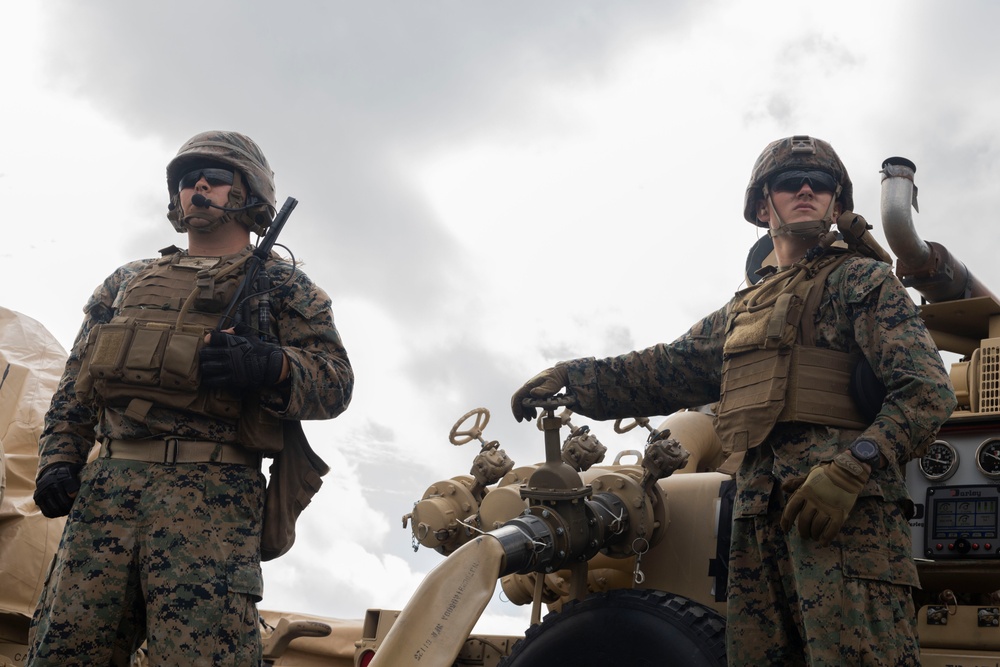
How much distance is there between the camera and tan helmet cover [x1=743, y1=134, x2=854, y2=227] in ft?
12.6

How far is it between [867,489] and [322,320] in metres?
1.84

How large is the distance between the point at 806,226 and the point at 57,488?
2610 mm

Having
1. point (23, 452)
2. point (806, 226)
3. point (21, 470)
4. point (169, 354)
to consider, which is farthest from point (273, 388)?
point (23, 452)

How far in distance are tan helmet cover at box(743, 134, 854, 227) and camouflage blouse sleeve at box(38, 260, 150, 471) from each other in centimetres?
224

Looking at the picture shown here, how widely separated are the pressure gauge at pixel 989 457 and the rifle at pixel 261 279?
112 inches

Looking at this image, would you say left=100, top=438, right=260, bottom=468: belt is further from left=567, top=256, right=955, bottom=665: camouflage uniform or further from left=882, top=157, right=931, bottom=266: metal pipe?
left=882, top=157, right=931, bottom=266: metal pipe

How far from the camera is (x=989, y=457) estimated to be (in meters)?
4.51

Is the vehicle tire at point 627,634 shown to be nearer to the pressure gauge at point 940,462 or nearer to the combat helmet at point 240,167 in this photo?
the pressure gauge at point 940,462

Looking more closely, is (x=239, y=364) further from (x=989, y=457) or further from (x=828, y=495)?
(x=989, y=457)

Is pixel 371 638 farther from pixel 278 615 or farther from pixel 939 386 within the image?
pixel 939 386

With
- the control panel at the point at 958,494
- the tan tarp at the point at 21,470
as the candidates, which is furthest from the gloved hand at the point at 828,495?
the tan tarp at the point at 21,470

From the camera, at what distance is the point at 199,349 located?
356cm

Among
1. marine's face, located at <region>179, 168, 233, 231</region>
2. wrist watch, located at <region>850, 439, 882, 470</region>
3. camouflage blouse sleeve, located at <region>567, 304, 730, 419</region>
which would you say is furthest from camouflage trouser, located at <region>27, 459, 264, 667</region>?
wrist watch, located at <region>850, 439, 882, 470</region>

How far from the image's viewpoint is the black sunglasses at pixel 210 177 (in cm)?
395
